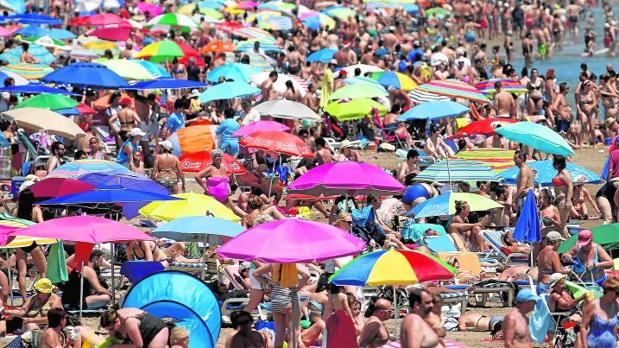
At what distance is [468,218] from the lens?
54.1 ft

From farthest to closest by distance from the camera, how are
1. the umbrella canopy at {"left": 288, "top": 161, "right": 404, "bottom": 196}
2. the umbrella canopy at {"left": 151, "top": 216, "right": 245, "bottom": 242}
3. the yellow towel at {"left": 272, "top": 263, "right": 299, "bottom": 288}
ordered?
the umbrella canopy at {"left": 288, "top": 161, "right": 404, "bottom": 196} → the umbrella canopy at {"left": 151, "top": 216, "right": 245, "bottom": 242} → the yellow towel at {"left": 272, "top": 263, "right": 299, "bottom": 288}

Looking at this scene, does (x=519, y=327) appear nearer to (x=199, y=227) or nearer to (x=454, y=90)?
(x=199, y=227)

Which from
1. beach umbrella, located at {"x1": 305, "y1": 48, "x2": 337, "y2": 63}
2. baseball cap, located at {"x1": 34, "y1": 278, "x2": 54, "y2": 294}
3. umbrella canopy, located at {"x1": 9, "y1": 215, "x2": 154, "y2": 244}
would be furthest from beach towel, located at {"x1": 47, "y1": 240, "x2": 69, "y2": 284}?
beach umbrella, located at {"x1": 305, "y1": 48, "x2": 337, "y2": 63}

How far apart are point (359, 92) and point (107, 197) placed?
30.7 feet

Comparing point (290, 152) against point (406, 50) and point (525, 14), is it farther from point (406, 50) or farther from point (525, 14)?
point (525, 14)

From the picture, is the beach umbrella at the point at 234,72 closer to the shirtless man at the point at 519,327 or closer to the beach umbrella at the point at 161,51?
the beach umbrella at the point at 161,51

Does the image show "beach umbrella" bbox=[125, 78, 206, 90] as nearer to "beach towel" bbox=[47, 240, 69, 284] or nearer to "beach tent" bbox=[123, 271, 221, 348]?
"beach towel" bbox=[47, 240, 69, 284]

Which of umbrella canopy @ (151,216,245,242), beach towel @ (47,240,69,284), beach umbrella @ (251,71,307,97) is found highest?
umbrella canopy @ (151,216,245,242)

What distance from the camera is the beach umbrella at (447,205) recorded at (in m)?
16.3

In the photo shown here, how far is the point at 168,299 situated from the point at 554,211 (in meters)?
5.65

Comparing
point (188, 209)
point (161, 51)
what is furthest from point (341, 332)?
point (161, 51)

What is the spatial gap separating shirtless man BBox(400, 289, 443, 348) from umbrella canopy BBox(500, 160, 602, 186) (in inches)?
312

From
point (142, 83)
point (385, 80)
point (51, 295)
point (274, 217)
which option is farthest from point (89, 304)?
point (385, 80)

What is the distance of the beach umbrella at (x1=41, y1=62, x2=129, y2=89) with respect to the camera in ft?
69.9
